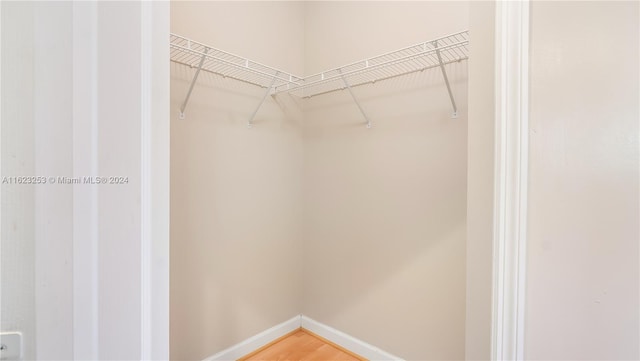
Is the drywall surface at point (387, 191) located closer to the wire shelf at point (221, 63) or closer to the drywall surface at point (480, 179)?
the wire shelf at point (221, 63)

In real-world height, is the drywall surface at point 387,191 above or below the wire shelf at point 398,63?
below

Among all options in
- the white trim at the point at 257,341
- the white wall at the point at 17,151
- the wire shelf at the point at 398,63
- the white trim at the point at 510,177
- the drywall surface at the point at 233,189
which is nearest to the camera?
the white wall at the point at 17,151

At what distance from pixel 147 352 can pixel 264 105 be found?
5.07 ft

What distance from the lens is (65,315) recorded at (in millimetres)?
437

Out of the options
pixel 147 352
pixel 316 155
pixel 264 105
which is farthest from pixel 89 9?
pixel 316 155

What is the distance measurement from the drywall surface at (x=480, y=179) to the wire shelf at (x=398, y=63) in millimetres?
669

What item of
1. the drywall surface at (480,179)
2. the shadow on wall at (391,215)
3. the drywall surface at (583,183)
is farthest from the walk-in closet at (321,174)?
the drywall surface at (583,183)

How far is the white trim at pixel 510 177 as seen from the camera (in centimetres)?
56

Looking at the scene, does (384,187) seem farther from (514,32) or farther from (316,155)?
(514,32)

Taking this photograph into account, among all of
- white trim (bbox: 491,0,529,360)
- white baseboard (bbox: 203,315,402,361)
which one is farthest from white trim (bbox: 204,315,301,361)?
white trim (bbox: 491,0,529,360)

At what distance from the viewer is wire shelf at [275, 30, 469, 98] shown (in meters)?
1.31

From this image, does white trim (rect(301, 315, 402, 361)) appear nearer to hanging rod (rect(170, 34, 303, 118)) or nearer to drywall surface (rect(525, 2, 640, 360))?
drywall surface (rect(525, 2, 640, 360))

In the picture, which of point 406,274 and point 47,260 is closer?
point 47,260

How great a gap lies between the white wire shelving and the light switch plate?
1179mm
